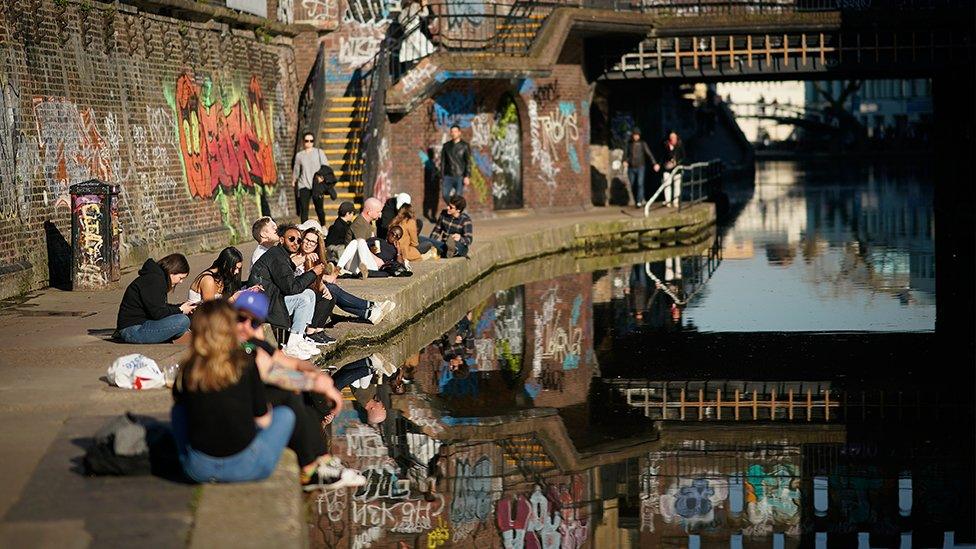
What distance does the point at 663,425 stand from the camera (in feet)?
39.7

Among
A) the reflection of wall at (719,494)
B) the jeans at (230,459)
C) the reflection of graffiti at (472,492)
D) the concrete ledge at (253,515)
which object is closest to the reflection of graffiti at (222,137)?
the reflection of graffiti at (472,492)

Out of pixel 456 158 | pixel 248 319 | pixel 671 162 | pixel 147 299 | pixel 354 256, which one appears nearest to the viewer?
pixel 248 319

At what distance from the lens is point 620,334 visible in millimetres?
17484

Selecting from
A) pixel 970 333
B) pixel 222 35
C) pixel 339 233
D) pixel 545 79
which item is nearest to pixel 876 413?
pixel 970 333

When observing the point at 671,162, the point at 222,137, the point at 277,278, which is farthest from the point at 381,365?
the point at 671,162

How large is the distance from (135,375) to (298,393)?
2.01m

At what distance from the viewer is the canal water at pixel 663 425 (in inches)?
365

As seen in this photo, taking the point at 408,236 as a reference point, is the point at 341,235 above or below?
above

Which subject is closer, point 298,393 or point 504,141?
point 298,393

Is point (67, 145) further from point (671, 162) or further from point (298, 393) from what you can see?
point (671, 162)

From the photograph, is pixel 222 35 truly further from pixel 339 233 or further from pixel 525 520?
pixel 525 520

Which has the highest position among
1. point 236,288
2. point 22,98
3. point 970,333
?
point 22,98

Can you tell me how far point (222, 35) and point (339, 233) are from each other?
745 cm

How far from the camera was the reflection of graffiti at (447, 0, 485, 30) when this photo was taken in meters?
31.6
